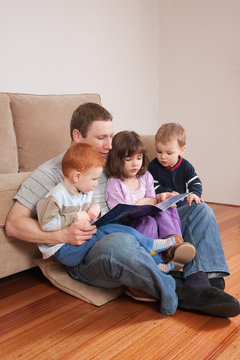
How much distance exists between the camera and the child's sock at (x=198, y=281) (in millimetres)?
1492

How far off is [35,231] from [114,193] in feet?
1.37

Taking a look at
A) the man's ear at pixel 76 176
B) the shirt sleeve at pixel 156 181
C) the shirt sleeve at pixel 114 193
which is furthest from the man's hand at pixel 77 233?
the shirt sleeve at pixel 156 181

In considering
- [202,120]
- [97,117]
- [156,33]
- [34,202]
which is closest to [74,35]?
[156,33]

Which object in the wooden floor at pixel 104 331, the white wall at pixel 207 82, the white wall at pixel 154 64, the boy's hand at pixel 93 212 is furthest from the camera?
the white wall at pixel 207 82

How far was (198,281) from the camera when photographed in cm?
153

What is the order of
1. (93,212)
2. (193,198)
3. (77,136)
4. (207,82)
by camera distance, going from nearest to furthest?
(93,212)
(77,136)
(193,198)
(207,82)

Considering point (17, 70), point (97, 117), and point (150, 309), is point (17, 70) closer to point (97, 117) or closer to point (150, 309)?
point (97, 117)

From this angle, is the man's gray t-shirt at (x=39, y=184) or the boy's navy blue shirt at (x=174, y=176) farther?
the boy's navy blue shirt at (x=174, y=176)

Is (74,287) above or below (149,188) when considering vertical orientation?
below

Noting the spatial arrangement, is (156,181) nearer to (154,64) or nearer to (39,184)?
(39,184)

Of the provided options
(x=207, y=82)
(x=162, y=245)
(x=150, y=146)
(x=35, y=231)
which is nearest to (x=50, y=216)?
(x=35, y=231)

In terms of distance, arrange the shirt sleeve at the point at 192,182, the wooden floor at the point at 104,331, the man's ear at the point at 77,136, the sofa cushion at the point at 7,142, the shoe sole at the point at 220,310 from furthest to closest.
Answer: the sofa cushion at the point at 7,142, the shirt sleeve at the point at 192,182, the man's ear at the point at 77,136, the shoe sole at the point at 220,310, the wooden floor at the point at 104,331

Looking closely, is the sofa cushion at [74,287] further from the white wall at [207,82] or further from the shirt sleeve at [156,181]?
the white wall at [207,82]

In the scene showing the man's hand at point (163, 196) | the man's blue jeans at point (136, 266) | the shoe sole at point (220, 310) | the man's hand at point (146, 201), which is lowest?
the shoe sole at point (220, 310)
